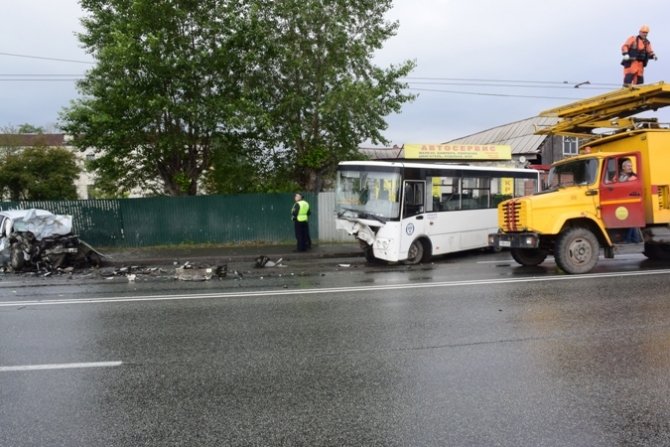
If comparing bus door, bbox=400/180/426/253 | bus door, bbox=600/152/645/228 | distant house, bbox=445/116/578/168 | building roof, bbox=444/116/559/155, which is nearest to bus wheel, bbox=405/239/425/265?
bus door, bbox=400/180/426/253

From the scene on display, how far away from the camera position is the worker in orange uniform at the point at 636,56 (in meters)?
10.9

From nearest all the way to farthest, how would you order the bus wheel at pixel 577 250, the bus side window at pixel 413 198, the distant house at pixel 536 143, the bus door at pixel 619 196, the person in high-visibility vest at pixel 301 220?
the bus wheel at pixel 577 250, the bus door at pixel 619 196, the bus side window at pixel 413 198, the person in high-visibility vest at pixel 301 220, the distant house at pixel 536 143

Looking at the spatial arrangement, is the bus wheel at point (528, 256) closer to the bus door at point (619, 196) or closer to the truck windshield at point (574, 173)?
the truck windshield at point (574, 173)

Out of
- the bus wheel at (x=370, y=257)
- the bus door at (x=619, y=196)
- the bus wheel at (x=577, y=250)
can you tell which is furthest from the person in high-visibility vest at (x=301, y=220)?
the bus door at (x=619, y=196)

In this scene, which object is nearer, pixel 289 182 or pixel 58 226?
pixel 58 226

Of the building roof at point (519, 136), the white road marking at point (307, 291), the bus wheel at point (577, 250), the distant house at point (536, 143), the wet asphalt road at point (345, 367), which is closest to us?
the wet asphalt road at point (345, 367)

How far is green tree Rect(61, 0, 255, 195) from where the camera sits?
16.2 metres

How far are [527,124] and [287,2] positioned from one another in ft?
76.8

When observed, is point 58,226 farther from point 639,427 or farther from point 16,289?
point 639,427

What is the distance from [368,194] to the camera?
1270cm

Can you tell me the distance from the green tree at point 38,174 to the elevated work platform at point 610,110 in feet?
97.2

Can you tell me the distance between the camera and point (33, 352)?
5.58 m

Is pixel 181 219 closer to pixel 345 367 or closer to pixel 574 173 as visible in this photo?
pixel 574 173

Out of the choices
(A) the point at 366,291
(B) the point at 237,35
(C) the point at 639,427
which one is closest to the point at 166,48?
(B) the point at 237,35
